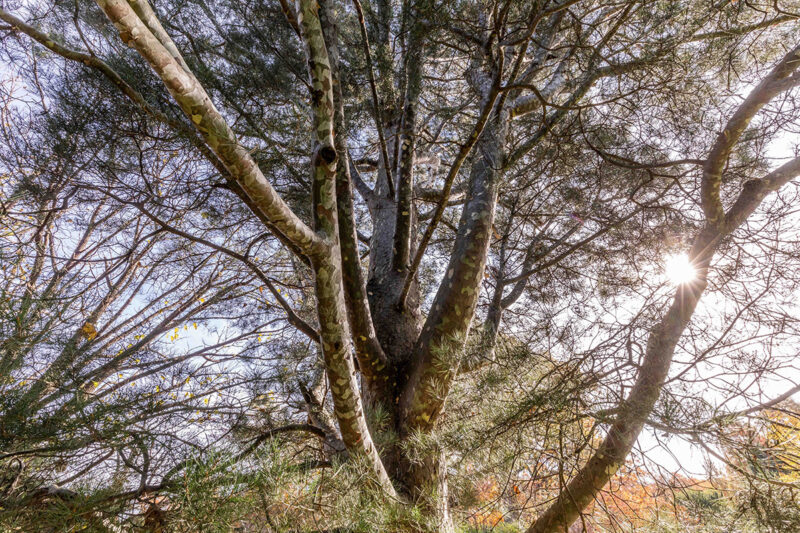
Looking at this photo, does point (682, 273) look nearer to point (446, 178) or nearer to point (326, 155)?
point (446, 178)

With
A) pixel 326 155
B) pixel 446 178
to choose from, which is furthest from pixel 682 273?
pixel 326 155

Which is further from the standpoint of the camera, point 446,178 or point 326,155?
point 446,178

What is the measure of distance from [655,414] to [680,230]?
213cm

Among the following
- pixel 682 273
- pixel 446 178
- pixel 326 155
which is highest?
pixel 446 178

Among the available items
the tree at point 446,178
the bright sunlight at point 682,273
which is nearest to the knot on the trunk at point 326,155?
the tree at point 446,178

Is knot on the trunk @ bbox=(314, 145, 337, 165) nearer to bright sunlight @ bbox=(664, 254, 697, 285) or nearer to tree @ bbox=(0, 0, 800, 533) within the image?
tree @ bbox=(0, 0, 800, 533)

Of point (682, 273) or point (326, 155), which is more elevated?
point (682, 273)

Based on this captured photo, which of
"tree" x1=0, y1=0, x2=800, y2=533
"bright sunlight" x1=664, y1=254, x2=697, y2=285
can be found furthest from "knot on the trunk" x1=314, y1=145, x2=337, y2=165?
"bright sunlight" x1=664, y1=254, x2=697, y2=285

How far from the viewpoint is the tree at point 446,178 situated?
1.30 meters

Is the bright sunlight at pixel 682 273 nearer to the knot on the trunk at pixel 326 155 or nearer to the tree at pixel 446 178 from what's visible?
the tree at pixel 446 178

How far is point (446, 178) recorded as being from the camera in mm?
1913

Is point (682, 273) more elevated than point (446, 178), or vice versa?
point (446, 178)

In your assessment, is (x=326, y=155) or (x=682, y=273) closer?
(x=326, y=155)

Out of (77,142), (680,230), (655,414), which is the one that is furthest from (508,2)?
(77,142)
